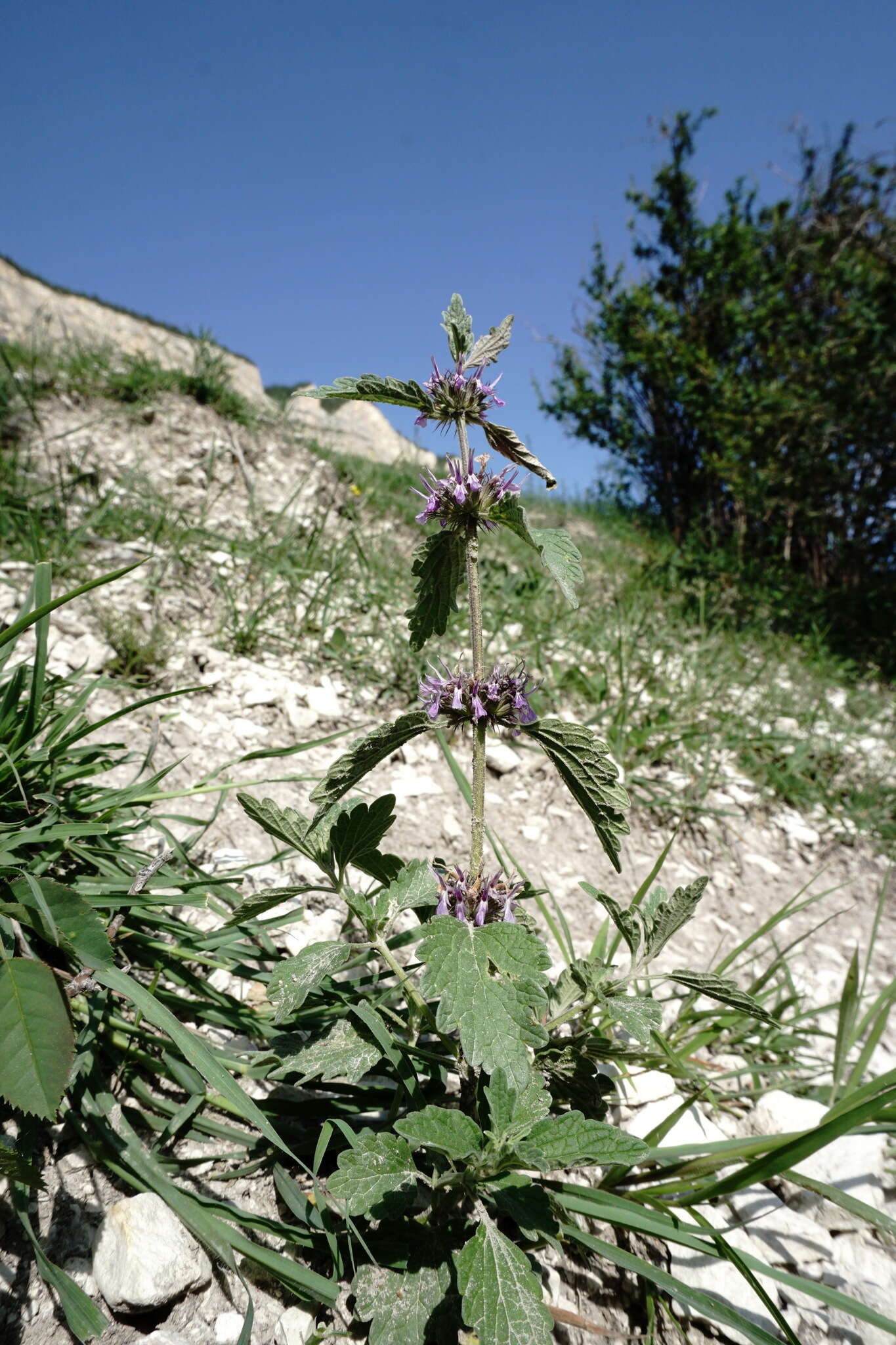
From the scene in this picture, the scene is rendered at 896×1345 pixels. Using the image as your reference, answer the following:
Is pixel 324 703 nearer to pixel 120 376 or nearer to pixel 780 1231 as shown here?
pixel 780 1231

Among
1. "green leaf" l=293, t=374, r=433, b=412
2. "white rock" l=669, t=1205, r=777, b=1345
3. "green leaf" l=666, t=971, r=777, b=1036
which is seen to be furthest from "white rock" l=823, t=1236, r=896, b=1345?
"green leaf" l=293, t=374, r=433, b=412

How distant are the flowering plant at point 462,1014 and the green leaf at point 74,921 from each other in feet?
0.70

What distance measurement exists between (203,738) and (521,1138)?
1594mm

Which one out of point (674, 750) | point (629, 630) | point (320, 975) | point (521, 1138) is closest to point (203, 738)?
point (320, 975)

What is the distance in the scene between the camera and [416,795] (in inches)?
91.9

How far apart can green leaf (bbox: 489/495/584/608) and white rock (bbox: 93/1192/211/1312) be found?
118 cm

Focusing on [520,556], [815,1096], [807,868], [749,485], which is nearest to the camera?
[815,1096]

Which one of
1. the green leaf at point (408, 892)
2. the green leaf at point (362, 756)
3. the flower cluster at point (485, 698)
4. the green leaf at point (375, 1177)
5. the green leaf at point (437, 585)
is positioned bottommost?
the green leaf at point (375, 1177)

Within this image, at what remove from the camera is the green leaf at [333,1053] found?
3.57ft

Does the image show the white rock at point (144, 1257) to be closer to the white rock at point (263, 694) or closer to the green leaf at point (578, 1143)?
the green leaf at point (578, 1143)

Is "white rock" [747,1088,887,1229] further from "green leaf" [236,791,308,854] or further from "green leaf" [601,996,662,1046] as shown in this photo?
"green leaf" [236,791,308,854]

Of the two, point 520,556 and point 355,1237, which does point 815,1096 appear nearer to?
point 355,1237

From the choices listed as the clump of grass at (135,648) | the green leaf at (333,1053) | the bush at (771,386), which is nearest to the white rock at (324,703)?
the clump of grass at (135,648)

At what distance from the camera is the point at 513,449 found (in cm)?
101
